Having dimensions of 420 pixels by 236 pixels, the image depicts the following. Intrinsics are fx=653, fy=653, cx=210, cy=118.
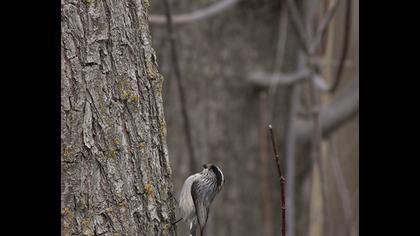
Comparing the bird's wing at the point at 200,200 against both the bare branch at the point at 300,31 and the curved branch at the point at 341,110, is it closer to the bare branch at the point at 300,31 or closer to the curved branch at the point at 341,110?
the bare branch at the point at 300,31

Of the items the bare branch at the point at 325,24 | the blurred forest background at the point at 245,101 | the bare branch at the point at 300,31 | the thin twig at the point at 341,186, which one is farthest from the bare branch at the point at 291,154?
the bare branch at the point at 300,31

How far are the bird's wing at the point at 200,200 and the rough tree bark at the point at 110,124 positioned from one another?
267 mm

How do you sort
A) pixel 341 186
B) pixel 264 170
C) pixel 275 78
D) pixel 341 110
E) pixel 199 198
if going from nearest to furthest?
pixel 199 198 < pixel 341 186 < pixel 264 170 < pixel 275 78 < pixel 341 110

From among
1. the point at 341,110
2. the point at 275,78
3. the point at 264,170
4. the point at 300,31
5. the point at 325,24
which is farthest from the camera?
the point at 341,110

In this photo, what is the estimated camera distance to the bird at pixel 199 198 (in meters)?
2.33

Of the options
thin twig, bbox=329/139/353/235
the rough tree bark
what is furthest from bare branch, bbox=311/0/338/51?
the rough tree bark

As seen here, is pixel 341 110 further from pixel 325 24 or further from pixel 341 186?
pixel 325 24

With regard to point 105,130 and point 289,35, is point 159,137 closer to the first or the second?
point 105,130

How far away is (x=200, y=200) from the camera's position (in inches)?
92.0

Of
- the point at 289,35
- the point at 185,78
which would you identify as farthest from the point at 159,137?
the point at 289,35

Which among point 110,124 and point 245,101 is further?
point 245,101

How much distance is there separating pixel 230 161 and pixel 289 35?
1068mm

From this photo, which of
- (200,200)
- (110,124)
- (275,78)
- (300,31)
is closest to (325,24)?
(300,31)

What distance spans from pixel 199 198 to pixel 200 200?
0.4 inches
